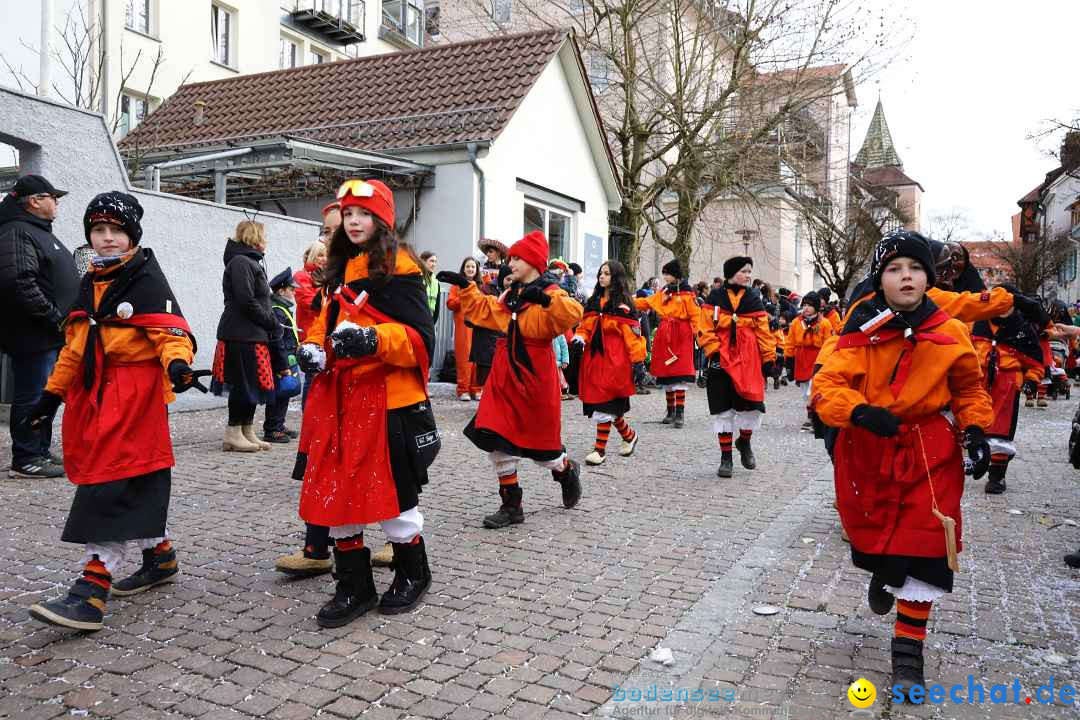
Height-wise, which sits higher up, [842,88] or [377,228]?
[842,88]

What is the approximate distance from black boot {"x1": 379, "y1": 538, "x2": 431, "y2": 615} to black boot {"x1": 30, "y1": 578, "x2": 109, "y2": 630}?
1.23 metres

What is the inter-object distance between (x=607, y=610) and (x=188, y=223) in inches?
337

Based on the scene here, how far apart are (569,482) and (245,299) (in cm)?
365

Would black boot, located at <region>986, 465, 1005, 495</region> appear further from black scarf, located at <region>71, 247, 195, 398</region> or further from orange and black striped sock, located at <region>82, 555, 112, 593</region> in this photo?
orange and black striped sock, located at <region>82, 555, 112, 593</region>

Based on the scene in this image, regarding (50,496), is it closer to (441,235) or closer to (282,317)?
(282,317)

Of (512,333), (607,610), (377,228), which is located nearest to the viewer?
(377,228)

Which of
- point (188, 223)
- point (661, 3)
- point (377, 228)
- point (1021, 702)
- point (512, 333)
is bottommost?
point (1021, 702)

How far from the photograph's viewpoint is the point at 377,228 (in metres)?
4.07

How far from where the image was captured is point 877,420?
3.38 metres

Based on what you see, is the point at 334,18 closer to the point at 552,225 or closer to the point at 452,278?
the point at 552,225

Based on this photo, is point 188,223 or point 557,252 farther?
point 557,252

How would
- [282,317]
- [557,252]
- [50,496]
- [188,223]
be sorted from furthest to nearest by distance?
[557,252] → [188,223] → [282,317] → [50,496]

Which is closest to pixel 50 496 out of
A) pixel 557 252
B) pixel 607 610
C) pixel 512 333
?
pixel 512 333

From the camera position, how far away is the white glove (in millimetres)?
3971
